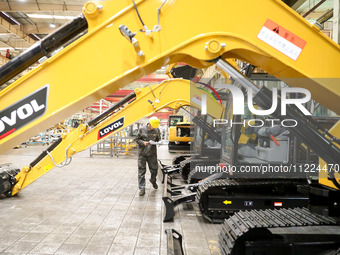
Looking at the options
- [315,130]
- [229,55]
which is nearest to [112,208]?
[315,130]

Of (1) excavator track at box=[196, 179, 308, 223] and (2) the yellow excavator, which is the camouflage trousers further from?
(2) the yellow excavator

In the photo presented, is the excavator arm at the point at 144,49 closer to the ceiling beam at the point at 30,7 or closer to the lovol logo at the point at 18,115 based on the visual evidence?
the lovol logo at the point at 18,115

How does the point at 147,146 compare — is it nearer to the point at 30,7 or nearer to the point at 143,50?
the point at 143,50

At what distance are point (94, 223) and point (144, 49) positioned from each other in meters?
4.10

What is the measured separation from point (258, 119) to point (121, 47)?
10.4 feet

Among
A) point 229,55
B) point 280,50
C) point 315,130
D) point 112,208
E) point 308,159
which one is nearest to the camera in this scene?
point 280,50

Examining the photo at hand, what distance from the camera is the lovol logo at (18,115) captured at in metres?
1.85

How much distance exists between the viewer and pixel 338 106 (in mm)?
2299

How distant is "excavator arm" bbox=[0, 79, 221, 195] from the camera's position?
6520 mm

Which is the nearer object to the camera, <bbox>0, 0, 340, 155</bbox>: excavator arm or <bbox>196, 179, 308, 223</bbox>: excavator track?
<bbox>0, 0, 340, 155</bbox>: excavator arm

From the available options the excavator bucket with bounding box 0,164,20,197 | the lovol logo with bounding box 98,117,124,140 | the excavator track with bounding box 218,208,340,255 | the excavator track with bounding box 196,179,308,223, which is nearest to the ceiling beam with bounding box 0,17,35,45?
the excavator bucket with bounding box 0,164,20,197

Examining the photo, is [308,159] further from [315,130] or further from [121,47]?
[121,47]

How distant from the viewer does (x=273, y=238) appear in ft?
9.35

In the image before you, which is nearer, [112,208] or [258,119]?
[258,119]
